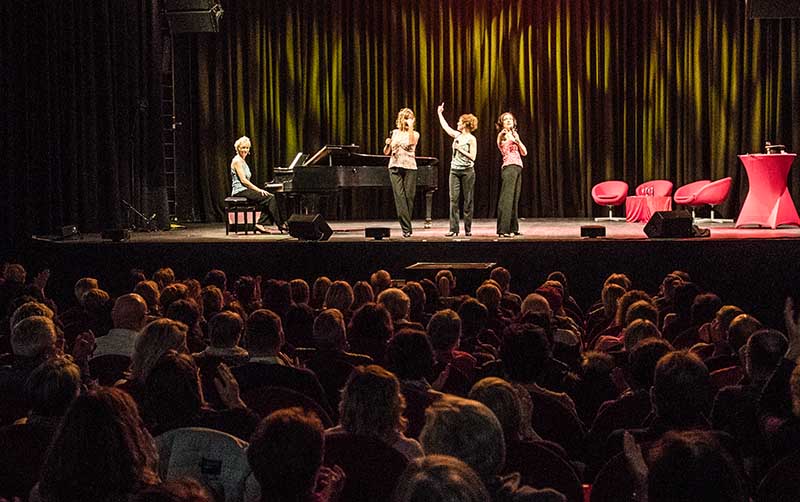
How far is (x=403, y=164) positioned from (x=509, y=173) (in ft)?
4.20

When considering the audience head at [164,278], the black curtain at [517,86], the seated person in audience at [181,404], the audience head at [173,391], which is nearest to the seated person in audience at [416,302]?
the audience head at [164,278]

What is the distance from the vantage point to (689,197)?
1520cm

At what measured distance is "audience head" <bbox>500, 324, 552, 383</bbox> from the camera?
4.22m

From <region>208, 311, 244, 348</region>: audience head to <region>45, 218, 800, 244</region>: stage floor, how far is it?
21.6ft

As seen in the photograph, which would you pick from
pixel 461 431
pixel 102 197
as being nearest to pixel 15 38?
pixel 102 197

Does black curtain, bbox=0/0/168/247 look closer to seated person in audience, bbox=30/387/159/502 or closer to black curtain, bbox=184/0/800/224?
black curtain, bbox=184/0/800/224

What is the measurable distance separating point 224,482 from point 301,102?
15150mm

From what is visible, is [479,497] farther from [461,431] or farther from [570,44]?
[570,44]

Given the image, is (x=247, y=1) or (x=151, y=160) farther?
(x=247, y=1)

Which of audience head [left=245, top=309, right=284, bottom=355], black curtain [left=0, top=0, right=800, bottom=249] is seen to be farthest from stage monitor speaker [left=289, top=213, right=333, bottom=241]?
audience head [left=245, top=309, right=284, bottom=355]

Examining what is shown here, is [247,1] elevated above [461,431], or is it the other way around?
[247,1]

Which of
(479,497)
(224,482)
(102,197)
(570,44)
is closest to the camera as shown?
(479,497)

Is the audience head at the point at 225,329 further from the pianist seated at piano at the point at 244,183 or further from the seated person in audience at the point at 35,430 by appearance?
the pianist seated at piano at the point at 244,183

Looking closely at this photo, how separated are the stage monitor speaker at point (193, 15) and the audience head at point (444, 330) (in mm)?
11124
